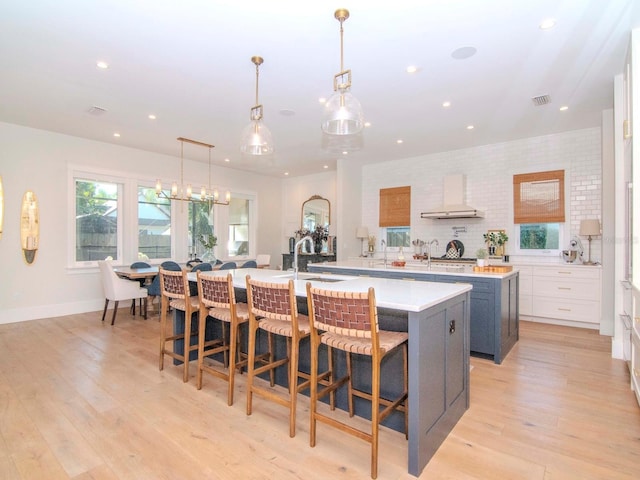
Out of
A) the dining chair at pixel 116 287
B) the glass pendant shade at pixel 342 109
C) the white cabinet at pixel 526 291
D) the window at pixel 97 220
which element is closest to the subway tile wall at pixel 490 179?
the white cabinet at pixel 526 291

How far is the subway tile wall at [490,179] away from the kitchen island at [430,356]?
165 inches

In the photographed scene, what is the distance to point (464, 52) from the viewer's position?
3098 millimetres

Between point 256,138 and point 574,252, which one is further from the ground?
point 256,138

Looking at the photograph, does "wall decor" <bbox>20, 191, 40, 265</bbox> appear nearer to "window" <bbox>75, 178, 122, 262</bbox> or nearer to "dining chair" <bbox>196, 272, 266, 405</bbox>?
"window" <bbox>75, 178, 122, 262</bbox>

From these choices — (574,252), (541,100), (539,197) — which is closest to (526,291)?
(574,252)

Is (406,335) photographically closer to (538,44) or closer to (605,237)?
(538,44)

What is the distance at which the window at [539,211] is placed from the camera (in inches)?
218

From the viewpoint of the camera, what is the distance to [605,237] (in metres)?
4.32

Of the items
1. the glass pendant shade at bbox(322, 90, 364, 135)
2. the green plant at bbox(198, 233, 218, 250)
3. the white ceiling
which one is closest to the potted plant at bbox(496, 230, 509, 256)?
the white ceiling

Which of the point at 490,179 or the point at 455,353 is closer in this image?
the point at 455,353

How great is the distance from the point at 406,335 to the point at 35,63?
4.25m

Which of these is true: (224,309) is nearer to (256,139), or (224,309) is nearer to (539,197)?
(256,139)

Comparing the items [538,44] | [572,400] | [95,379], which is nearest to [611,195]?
[538,44]

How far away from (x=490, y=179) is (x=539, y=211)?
0.98 meters
